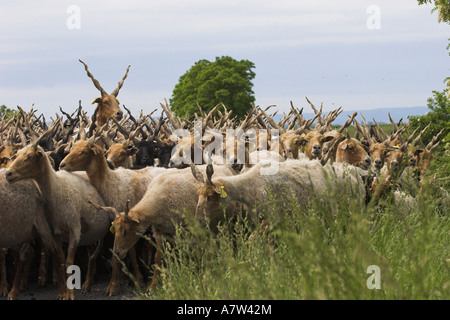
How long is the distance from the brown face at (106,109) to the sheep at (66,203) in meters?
4.66

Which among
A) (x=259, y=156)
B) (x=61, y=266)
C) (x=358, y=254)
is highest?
(x=259, y=156)

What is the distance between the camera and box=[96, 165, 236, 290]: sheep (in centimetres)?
884

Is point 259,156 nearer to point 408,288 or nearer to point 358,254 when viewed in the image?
point 408,288

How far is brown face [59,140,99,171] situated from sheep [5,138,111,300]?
0.16m

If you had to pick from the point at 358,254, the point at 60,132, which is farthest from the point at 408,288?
the point at 60,132

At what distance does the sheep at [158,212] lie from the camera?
8836 mm

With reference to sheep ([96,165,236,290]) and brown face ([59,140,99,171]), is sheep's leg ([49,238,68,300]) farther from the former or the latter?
brown face ([59,140,99,171])

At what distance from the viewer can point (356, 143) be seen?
13.5 m

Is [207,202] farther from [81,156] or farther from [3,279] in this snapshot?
[3,279]

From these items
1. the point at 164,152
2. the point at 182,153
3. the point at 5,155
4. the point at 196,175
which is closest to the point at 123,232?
the point at 196,175

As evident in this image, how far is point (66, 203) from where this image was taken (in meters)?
9.03

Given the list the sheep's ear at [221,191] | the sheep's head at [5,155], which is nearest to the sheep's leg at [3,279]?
the sheep's head at [5,155]
